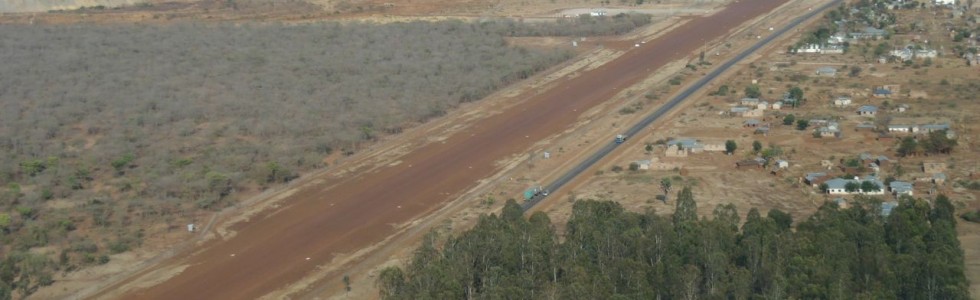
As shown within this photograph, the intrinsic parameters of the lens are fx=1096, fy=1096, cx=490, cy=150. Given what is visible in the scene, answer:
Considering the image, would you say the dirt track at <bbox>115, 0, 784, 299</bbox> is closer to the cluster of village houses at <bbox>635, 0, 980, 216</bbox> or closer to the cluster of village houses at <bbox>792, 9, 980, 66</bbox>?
the cluster of village houses at <bbox>635, 0, 980, 216</bbox>

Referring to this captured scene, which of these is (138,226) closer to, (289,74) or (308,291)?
(308,291)

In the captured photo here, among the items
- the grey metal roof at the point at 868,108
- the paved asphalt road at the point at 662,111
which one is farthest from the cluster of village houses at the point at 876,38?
the grey metal roof at the point at 868,108

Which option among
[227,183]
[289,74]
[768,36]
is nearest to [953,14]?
[768,36]

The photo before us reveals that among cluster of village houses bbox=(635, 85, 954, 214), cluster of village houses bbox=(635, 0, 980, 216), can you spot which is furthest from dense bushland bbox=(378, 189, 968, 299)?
cluster of village houses bbox=(635, 85, 954, 214)

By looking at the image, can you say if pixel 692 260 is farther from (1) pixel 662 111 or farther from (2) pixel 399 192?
(1) pixel 662 111

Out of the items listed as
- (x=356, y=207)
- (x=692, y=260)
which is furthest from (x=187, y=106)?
(x=692, y=260)

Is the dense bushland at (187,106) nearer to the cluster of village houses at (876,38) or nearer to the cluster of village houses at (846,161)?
the cluster of village houses at (846,161)

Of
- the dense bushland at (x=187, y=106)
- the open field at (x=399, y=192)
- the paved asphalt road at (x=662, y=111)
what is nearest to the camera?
the open field at (x=399, y=192)
